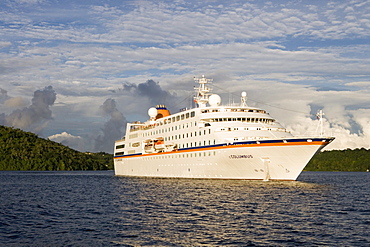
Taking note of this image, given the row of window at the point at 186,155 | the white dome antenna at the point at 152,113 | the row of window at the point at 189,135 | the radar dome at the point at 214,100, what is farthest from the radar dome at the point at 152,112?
the radar dome at the point at 214,100

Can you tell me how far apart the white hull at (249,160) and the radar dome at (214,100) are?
1078 cm

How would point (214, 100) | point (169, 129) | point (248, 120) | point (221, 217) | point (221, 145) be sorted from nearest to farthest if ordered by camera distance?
point (221, 217) < point (221, 145) < point (248, 120) < point (214, 100) < point (169, 129)

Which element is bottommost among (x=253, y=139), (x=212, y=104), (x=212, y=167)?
(x=212, y=167)

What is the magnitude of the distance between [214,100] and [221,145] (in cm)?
1575

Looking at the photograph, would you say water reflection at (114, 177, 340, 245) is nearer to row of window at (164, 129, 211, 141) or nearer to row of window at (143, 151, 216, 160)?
row of window at (143, 151, 216, 160)

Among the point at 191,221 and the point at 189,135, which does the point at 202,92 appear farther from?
the point at 191,221

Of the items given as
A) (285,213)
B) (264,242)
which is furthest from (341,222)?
(264,242)

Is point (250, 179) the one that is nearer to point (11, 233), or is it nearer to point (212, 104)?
point (212, 104)

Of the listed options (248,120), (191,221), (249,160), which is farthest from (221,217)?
(248,120)

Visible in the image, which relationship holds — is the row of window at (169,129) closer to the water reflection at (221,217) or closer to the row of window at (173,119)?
the row of window at (173,119)

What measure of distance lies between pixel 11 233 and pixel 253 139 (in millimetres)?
40126

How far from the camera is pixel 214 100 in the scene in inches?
2948

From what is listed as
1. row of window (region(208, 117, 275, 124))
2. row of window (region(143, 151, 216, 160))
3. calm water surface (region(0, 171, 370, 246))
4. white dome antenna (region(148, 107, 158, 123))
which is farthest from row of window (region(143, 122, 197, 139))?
calm water surface (region(0, 171, 370, 246))

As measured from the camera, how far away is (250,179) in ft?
194
